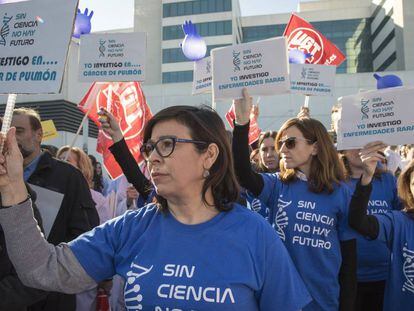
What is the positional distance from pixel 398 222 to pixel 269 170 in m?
1.75

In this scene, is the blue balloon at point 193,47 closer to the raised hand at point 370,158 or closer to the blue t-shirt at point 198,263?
the raised hand at point 370,158

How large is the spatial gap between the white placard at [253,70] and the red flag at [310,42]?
393cm

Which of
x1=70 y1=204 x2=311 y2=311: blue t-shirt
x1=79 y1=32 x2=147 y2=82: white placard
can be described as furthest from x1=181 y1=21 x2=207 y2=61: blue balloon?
x1=70 y1=204 x2=311 y2=311: blue t-shirt

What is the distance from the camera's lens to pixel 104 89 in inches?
213

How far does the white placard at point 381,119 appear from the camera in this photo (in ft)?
9.32

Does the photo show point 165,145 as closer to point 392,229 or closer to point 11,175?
point 11,175

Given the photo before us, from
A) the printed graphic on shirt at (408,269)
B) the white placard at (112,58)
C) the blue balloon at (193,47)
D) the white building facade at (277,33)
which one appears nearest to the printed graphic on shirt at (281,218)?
the printed graphic on shirt at (408,269)

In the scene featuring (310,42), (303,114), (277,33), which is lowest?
(303,114)

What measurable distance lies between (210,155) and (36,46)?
1.39 metres

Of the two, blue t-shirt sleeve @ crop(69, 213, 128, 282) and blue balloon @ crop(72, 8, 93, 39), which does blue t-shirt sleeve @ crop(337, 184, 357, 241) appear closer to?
blue t-shirt sleeve @ crop(69, 213, 128, 282)

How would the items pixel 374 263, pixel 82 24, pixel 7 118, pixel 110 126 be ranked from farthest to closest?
pixel 82 24 → pixel 374 263 → pixel 110 126 → pixel 7 118

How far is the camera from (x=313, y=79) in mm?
6453

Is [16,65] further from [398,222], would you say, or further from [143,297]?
[398,222]

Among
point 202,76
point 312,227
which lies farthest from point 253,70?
point 202,76
